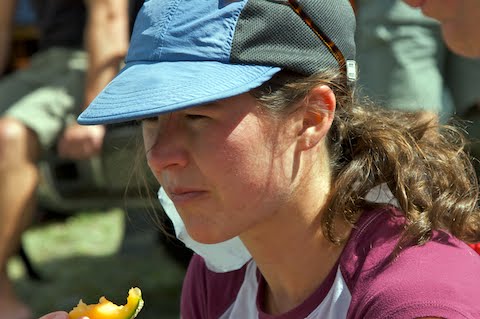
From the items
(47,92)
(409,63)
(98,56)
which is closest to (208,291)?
(409,63)

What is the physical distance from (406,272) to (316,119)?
0.40m

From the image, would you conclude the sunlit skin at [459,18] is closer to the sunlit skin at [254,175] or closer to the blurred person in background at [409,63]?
the sunlit skin at [254,175]

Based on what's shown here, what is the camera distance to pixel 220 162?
6.32 ft

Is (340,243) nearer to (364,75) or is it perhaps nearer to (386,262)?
(386,262)

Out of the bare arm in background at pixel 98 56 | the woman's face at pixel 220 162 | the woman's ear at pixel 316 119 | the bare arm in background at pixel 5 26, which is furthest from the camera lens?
the bare arm in background at pixel 5 26

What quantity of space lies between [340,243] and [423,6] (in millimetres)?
606

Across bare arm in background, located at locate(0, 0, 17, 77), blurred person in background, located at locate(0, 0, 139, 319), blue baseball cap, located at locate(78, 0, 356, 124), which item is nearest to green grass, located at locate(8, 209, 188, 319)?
blurred person in background, located at locate(0, 0, 139, 319)

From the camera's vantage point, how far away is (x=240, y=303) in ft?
7.65

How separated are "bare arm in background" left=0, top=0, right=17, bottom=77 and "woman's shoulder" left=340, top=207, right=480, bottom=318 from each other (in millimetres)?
3341

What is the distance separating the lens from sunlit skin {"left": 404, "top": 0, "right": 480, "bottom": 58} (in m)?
2.20

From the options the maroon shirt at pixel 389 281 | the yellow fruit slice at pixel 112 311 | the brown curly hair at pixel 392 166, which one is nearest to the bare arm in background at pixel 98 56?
the maroon shirt at pixel 389 281

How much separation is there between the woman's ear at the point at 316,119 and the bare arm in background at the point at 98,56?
7.46 feet

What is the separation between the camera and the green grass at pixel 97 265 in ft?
16.4

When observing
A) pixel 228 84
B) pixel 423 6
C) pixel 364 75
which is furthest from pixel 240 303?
pixel 364 75
